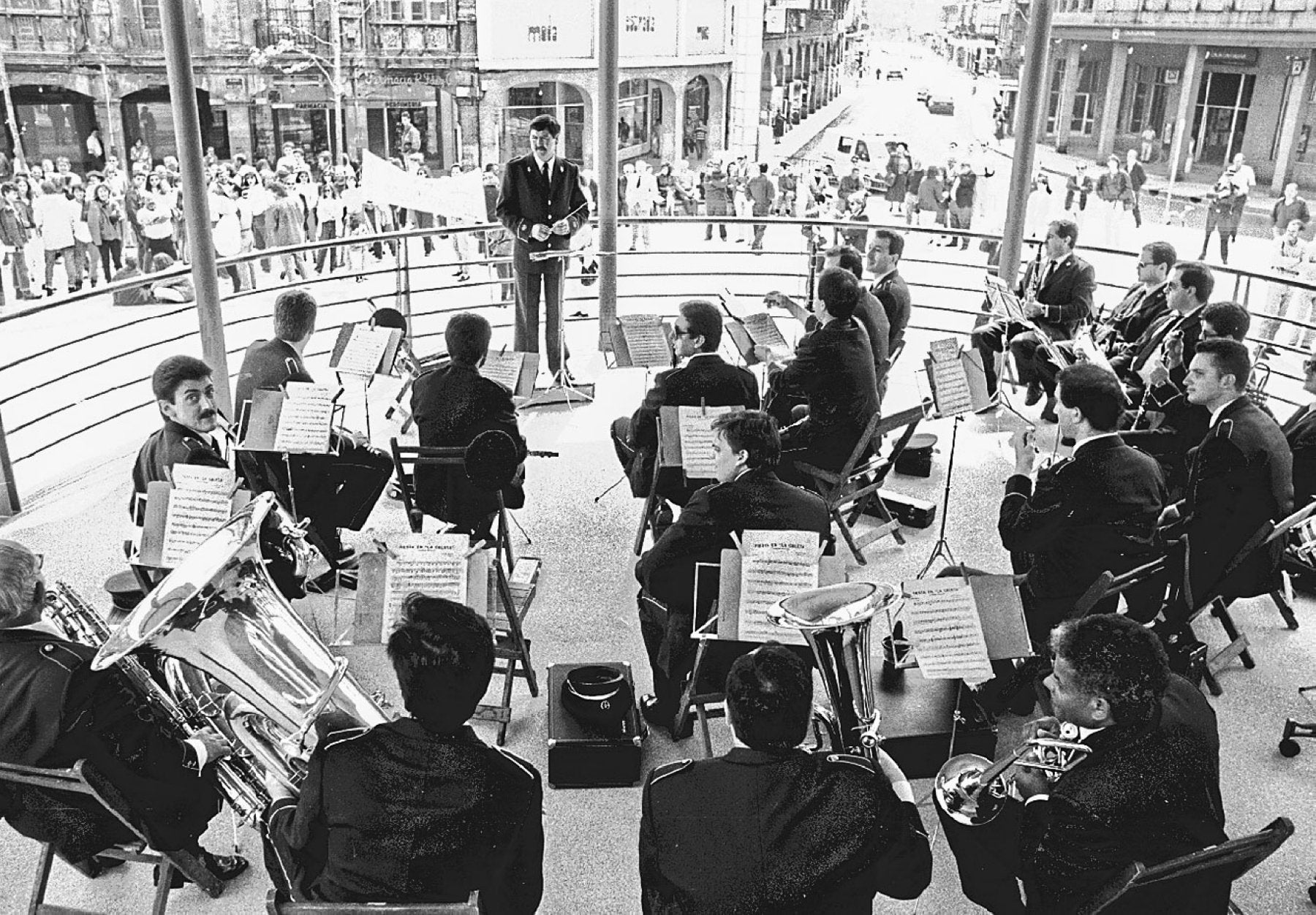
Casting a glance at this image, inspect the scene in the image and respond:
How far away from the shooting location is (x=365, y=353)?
17.3ft

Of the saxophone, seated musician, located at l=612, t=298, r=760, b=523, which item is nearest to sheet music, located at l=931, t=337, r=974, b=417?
seated musician, located at l=612, t=298, r=760, b=523

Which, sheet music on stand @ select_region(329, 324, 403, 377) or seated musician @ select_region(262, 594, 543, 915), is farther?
sheet music on stand @ select_region(329, 324, 403, 377)

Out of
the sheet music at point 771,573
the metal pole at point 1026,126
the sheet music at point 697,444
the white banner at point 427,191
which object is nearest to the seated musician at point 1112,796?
the sheet music at point 771,573

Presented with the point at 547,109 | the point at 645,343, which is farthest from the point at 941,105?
the point at 645,343

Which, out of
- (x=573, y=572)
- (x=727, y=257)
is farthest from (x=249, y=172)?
(x=573, y=572)

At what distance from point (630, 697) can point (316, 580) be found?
1.96 m

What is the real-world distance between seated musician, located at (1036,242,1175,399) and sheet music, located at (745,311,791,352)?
1741 millimetres

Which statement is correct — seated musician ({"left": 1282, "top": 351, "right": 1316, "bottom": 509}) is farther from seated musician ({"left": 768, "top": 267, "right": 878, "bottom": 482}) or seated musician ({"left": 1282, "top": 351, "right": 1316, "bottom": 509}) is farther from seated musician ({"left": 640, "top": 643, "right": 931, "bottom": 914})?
seated musician ({"left": 640, "top": 643, "right": 931, "bottom": 914})

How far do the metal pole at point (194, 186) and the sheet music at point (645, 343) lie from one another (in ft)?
7.57

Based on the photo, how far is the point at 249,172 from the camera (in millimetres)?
13773

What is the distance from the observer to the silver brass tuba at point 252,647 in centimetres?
261

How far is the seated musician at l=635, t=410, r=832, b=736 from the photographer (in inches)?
141

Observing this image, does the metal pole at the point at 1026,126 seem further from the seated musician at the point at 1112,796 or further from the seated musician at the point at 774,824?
the seated musician at the point at 774,824

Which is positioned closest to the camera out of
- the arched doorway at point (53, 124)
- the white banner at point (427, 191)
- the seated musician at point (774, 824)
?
the seated musician at point (774, 824)
